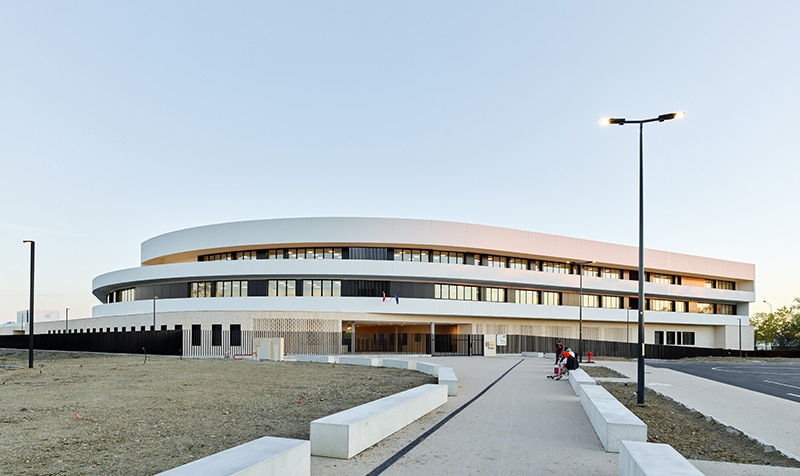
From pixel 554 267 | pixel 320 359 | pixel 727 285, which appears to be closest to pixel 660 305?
pixel 727 285

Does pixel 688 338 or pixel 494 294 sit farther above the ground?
pixel 494 294

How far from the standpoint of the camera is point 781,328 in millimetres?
104375

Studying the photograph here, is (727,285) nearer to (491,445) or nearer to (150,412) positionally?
(491,445)

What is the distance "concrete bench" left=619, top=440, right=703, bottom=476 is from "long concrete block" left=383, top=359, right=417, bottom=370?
65.8 ft

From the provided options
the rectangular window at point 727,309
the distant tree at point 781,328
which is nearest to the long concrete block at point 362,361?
the rectangular window at point 727,309

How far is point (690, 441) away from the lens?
1095cm

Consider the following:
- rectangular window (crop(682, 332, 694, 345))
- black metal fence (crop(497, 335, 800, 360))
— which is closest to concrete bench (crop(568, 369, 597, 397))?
black metal fence (crop(497, 335, 800, 360))

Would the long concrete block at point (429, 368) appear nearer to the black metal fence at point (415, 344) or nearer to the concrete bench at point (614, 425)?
the concrete bench at point (614, 425)

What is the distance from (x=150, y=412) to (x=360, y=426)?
5932 millimetres

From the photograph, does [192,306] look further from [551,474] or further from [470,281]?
[551,474]

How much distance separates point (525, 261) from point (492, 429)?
51164mm

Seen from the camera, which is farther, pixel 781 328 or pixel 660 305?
pixel 781 328

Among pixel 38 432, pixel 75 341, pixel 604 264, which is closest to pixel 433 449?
pixel 38 432

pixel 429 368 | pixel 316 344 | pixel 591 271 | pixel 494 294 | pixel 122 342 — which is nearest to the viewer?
pixel 429 368
